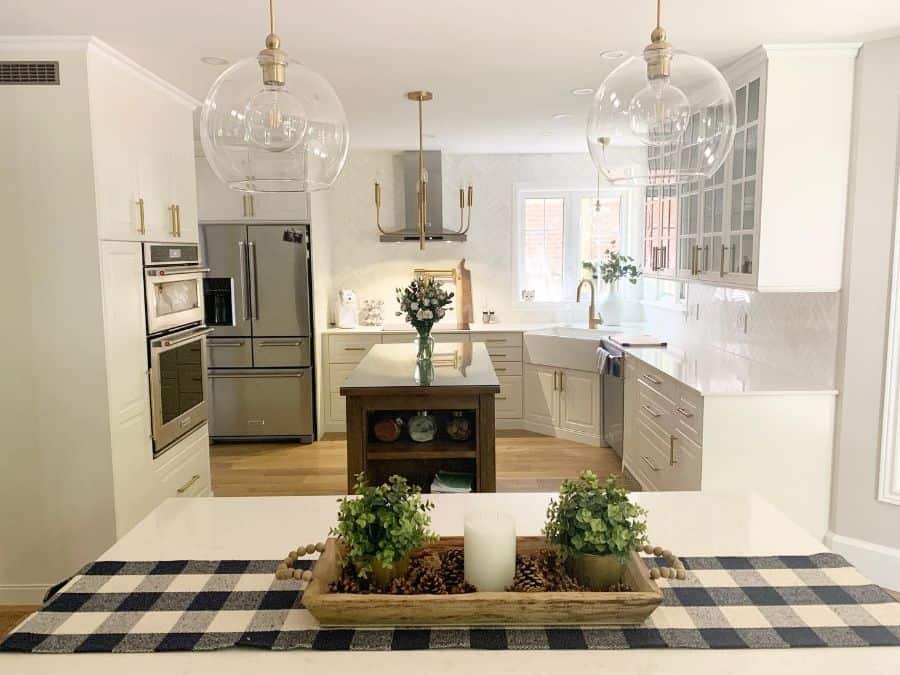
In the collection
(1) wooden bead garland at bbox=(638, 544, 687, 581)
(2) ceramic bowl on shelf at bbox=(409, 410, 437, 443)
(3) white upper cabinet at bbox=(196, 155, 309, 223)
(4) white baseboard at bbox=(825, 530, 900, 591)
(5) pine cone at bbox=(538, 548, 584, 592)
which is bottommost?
(4) white baseboard at bbox=(825, 530, 900, 591)

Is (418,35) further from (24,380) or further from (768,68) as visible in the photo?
(24,380)

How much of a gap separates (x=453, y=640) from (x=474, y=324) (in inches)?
207

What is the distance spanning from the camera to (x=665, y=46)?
1214 millimetres

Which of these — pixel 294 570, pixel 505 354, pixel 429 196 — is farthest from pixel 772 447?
pixel 429 196

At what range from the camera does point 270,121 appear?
1233 millimetres

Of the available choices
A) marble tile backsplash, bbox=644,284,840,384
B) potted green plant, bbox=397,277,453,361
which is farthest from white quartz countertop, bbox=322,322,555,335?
potted green plant, bbox=397,277,453,361

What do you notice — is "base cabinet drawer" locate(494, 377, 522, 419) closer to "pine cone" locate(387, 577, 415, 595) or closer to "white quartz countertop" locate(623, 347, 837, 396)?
"white quartz countertop" locate(623, 347, 837, 396)

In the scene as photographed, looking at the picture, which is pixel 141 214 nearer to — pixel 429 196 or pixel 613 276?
pixel 429 196

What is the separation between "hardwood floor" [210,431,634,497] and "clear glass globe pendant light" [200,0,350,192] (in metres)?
3.58

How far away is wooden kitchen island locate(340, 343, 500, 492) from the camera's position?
3.43 metres

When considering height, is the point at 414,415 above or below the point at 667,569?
below

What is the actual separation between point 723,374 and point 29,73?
3564mm

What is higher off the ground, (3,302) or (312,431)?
(3,302)

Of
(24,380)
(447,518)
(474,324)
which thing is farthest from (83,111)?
(474,324)
